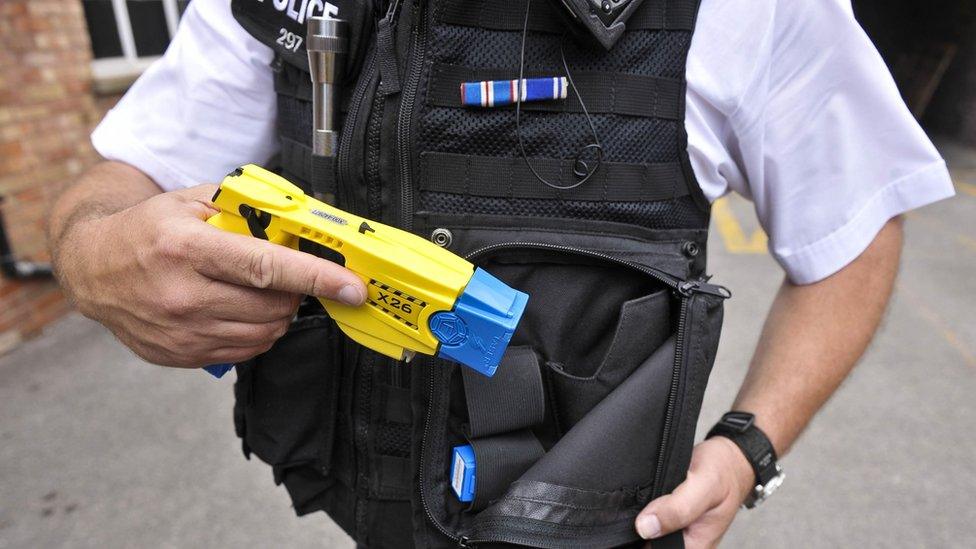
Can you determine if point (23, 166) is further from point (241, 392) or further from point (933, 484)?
point (933, 484)

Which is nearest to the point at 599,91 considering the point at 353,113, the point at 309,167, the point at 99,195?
the point at 353,113

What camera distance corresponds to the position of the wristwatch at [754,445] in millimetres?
984

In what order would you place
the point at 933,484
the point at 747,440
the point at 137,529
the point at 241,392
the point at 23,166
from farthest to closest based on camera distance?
Result: the point at 23,166
the point at 933,484
the point at 137,529
the point at 241,392
the point at 747,440

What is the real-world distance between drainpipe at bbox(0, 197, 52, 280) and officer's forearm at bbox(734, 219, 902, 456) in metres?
3.90

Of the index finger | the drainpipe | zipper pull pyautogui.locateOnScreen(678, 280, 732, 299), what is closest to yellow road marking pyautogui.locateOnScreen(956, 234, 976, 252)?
zipper pull pyautogui.locateOnScreen(678, 280, 732, 299)

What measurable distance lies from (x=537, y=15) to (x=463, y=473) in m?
0.63

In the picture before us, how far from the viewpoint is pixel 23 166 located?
352 cm

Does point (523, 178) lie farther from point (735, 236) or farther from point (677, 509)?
point (735, 236)

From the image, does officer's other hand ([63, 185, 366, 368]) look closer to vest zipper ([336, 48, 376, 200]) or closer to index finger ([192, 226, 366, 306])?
index finger ([192, 226, 366, 306])

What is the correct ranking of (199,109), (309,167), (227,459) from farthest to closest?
(227,459)
(199,109)
(309,167)

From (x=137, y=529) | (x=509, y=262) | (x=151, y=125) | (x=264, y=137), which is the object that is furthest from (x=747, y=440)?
(x=137, y=529)

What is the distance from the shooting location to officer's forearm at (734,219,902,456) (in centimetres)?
102

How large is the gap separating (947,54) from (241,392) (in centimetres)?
1314

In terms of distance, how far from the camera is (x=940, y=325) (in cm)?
435
